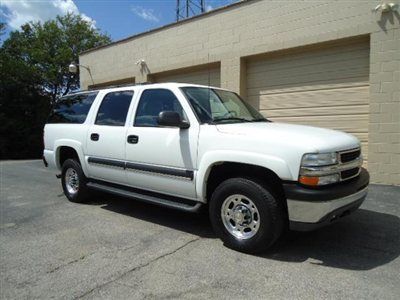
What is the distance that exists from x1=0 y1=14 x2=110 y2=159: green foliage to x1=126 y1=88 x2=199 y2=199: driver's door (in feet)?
62.4

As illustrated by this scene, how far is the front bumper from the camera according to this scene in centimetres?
410

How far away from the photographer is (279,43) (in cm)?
1008

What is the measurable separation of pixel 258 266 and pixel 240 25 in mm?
8189

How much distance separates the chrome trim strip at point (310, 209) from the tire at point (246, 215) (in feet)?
0.58

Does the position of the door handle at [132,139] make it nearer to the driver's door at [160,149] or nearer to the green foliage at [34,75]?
the driver's door at [160,149]

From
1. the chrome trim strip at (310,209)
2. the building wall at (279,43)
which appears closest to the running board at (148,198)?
the chrome trim strip at (310,209)

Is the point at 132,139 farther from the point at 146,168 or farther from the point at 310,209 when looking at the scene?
the point at 310,209

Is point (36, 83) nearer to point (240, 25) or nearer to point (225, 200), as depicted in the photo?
point (240, 25)

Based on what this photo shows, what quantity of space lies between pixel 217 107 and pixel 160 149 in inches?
36.6

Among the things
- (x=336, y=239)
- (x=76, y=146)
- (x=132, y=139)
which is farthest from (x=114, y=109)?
(x=336, y=239)

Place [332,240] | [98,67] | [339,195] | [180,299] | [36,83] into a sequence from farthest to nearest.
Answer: [36,83], [98,67], [332,240], [339,195], [180,299]

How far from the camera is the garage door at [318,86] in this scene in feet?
29.3

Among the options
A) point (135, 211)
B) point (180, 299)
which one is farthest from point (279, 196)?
point (135, 211)

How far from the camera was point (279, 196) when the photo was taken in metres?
4.47
